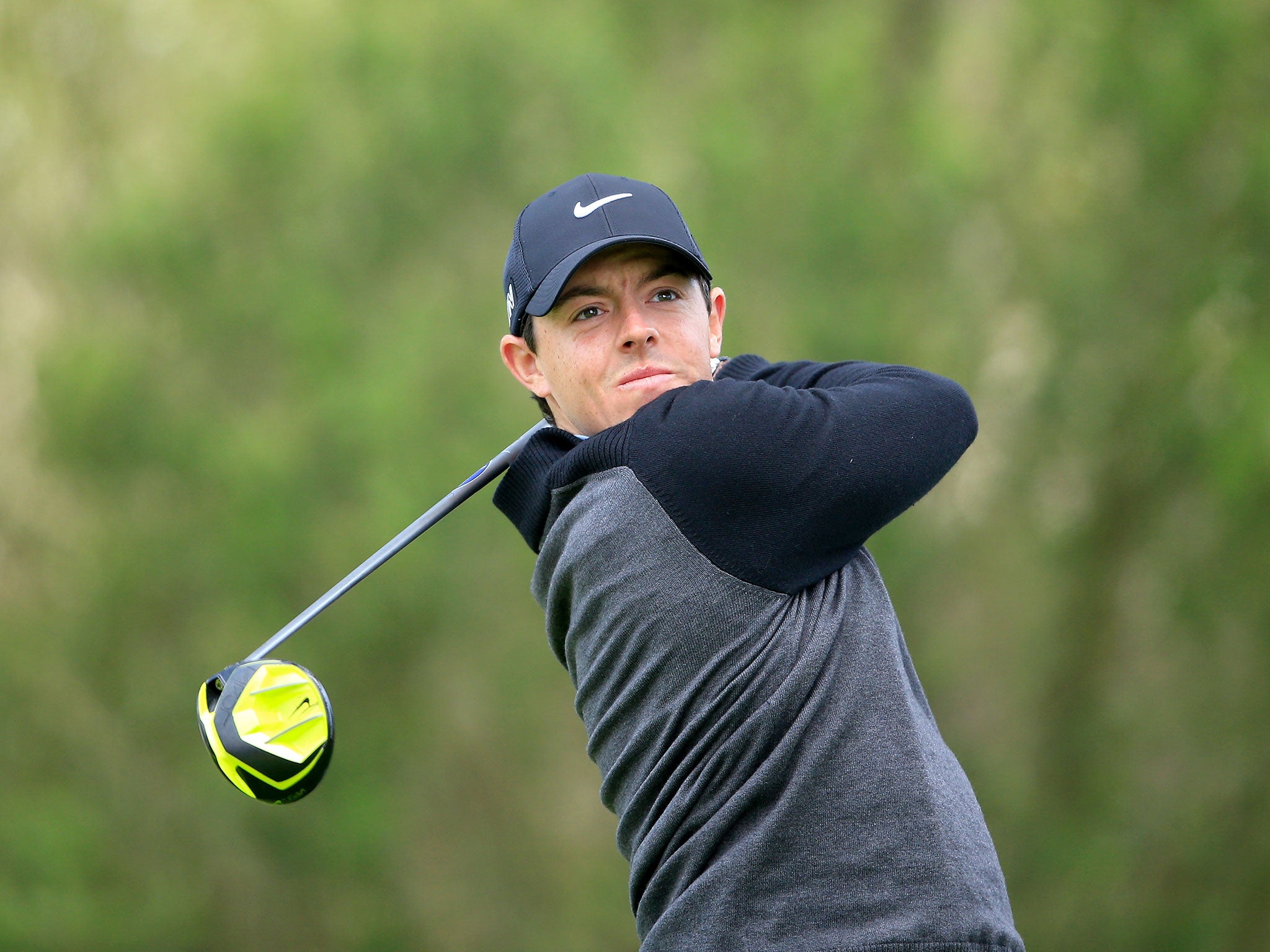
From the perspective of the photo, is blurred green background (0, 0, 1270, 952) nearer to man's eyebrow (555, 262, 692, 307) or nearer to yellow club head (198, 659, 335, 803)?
yellow club head (198, 659, 335, 803)

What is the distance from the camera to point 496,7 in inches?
241

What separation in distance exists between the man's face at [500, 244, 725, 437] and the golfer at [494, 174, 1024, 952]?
0.19ft

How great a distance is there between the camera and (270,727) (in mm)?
1646

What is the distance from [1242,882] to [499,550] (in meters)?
3.74

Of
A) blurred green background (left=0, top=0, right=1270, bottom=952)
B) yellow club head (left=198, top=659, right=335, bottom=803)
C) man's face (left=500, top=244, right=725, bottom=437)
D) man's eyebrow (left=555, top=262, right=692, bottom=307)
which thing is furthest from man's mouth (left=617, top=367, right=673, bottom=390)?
blurred green background (left=0, top=0, right=1270, bottom=952)

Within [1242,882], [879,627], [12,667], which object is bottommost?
[1242,882]

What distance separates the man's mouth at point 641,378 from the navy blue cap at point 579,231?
12cm

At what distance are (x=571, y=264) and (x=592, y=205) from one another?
93 millimetres

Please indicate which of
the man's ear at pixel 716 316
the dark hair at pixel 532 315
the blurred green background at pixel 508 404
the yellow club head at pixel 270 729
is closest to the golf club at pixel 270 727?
the yellow club head at pixel 270 729

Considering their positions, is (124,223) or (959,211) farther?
(959,211)

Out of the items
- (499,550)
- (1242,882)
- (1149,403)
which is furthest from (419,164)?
(1242,882)

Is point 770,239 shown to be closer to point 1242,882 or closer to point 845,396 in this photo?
point 1242,882

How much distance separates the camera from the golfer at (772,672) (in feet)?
4.58

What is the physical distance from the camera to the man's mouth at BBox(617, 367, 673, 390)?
160 centimetres
